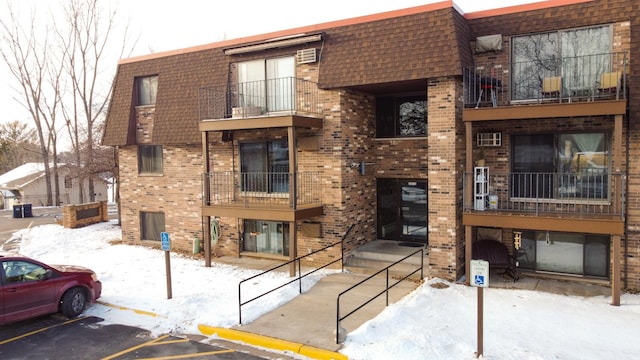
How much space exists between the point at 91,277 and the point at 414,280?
7.56 meters

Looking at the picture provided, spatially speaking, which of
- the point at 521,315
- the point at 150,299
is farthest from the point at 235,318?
the point at 521,315

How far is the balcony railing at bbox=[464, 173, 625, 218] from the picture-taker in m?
11.2

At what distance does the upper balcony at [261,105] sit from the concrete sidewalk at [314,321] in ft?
14.6

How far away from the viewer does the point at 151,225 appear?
1764cm

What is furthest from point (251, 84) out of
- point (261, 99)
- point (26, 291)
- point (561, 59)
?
point (561, 59)

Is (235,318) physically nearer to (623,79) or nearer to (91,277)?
(91,277)

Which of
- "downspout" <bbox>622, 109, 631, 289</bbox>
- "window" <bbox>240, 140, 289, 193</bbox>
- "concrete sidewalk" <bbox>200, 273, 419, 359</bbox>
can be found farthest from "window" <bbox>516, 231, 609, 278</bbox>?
"window" <bbox>240, 140, 289, 193</bbox>

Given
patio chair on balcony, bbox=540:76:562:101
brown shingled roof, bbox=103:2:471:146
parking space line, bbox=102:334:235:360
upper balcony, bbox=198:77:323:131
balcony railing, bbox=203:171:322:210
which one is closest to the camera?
parking space line, bbox=102:334:235:360

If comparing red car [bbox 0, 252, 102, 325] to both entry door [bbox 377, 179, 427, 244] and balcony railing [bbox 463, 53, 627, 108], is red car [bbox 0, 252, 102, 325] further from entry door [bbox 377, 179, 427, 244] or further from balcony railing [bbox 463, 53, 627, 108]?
balcony railing [bbox 463, 53, 627, 108]

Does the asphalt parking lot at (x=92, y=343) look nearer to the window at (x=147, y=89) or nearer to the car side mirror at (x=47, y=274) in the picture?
the car side mirror at (x=47, y=274)

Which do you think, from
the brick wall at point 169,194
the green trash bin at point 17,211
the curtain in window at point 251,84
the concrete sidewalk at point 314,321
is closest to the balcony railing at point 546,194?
the concrete sidewalk at point 314,321

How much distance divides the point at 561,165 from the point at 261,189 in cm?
840

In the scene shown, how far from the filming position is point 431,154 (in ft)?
39.3

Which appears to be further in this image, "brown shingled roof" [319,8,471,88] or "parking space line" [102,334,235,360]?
"brown shingled roof" [319,8,471,88]
